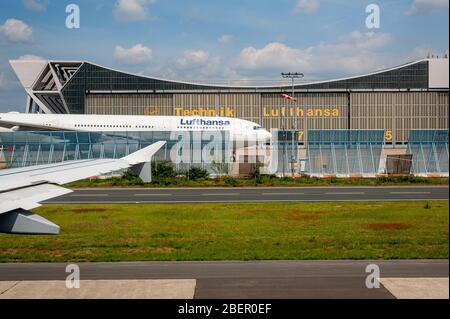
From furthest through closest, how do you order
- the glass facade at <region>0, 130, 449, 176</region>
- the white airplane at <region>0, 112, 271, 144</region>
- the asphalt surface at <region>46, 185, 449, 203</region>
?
the white airplane at <region>0, 112, 271, 144</region>, the glass facade at <region>0, 130, 449, 176</region>, the asphalt surface at <region>46, 185, 449, 203</region>

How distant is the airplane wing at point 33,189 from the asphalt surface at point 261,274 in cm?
237

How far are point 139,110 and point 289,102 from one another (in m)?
21.2

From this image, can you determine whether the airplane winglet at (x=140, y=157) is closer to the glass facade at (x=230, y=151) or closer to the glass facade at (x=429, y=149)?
the glass facade at (x=230, y=151)

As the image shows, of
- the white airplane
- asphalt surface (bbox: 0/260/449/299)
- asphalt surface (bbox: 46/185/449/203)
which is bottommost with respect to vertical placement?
asphalt surface (bbox: 0/260/449/299)

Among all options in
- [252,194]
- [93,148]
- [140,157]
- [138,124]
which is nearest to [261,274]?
[140,157]

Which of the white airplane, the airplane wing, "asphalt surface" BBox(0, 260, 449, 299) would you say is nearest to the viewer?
the airplane wing

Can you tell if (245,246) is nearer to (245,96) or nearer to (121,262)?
(121,262)

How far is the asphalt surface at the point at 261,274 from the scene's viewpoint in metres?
9.52

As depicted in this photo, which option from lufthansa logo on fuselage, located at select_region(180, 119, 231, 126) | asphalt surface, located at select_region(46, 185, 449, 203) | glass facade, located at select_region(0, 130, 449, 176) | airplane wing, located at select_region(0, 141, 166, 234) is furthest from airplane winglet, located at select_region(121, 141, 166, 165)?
lufthansa logo on fuselage, located at select_region(180, 119, 231, 126)

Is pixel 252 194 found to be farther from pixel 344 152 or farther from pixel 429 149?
pixel 429 149

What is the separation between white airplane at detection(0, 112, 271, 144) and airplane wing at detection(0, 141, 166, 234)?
4149cm

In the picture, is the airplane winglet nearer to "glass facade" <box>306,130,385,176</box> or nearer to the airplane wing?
the airplane wing

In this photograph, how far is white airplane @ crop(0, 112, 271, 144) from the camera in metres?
54.0

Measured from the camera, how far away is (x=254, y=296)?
30.5ft
